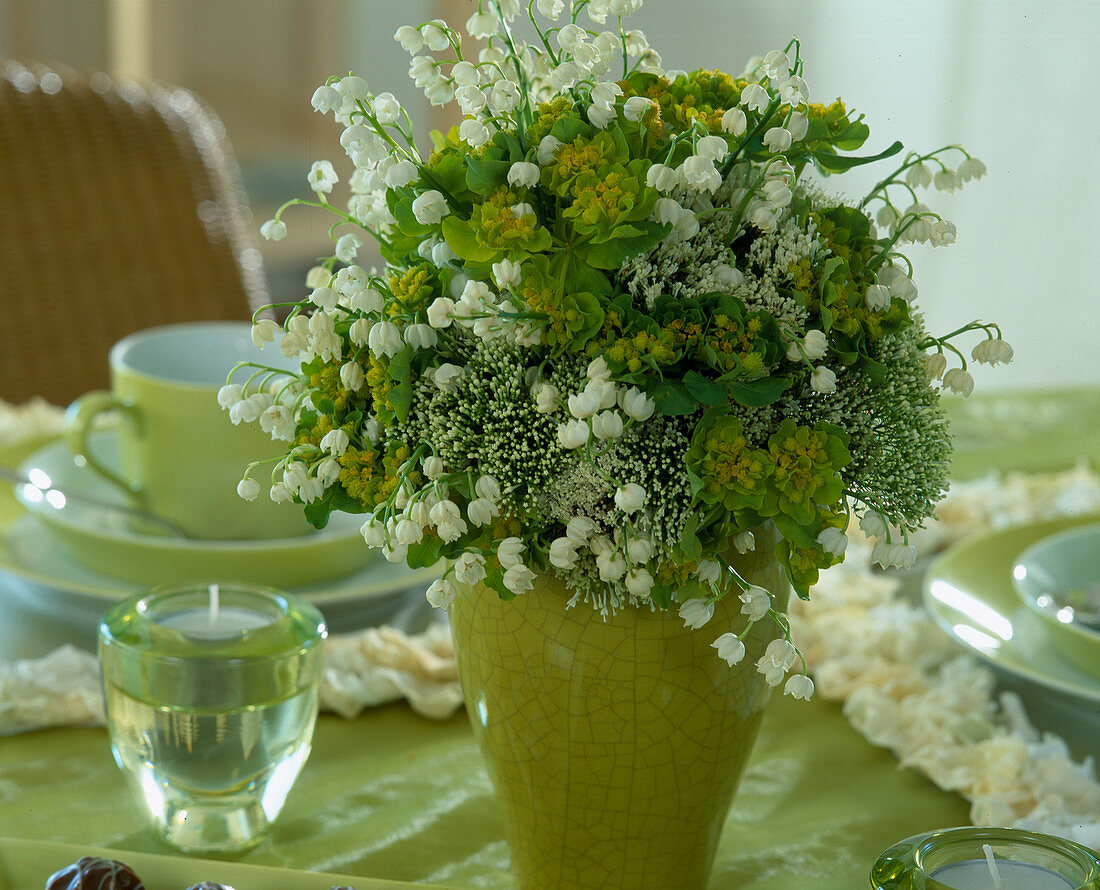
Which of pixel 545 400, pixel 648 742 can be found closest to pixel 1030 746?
pixel 648 742

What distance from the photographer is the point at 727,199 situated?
0.43 meters

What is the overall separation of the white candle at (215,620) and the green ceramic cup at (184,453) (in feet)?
0.63

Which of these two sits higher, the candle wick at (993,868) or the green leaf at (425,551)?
the green leaf at (425,551)

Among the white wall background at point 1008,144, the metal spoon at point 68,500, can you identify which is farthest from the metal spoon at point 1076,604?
the white wall background at point 1008,144

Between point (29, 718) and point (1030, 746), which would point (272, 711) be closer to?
point (29, 718)

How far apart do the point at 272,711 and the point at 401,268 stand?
210mm

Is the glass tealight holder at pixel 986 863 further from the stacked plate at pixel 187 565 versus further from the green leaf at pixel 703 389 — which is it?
the stacked plate at pixel 187 565

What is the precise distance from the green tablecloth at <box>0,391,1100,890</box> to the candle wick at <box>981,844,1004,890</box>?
10 cm

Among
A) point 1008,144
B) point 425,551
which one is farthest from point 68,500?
point 1008,144

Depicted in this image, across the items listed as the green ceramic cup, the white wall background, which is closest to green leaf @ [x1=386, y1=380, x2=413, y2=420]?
the green ceramic cup

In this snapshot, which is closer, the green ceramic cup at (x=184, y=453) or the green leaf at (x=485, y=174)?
the green leaf at (x=485, y=174)

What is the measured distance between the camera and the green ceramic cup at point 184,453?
2.47 feet

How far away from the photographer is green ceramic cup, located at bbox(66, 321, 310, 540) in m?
0.75

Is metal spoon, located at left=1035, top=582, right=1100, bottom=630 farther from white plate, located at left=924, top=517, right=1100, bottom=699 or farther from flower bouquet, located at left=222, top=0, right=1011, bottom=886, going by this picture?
flower bouquet, located at left=222, top=0, right=1011, bottom=886
